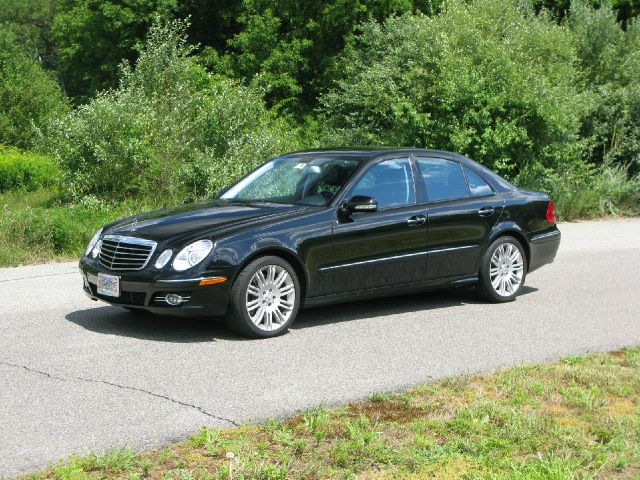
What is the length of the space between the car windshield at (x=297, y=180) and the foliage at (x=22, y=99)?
23105mm

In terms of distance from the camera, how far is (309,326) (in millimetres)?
8898

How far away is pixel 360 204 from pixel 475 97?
11725 mm

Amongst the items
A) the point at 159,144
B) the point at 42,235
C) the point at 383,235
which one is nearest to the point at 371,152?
the point at 383,235

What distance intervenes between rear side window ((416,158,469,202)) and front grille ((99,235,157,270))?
294 cm

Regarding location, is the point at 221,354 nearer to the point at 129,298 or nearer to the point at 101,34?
the point at 129,298

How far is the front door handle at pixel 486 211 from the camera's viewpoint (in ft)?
32.8

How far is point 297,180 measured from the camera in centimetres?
934

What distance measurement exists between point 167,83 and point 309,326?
40.9 feet

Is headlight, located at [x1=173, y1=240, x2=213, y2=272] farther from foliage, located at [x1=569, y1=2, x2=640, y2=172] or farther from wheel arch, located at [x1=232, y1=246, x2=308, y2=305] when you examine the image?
foliage, located at [x1=569, y1=2, x2=640, y2=172]

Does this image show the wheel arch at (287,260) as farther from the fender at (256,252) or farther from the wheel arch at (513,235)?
the wheel arch at (513,235)

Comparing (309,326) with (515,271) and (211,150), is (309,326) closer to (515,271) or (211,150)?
(515,271)

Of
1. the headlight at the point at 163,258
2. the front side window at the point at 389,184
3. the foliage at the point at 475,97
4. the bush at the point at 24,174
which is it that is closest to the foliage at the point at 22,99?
the bush at the point at 24,174

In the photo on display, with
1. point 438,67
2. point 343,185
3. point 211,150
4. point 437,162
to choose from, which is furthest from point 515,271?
point 438,67

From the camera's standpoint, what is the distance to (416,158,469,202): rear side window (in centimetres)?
974
